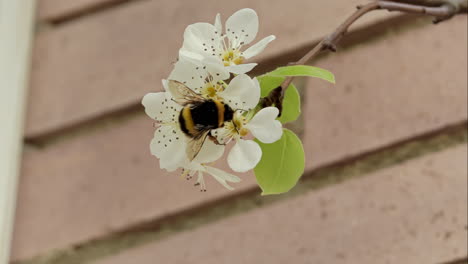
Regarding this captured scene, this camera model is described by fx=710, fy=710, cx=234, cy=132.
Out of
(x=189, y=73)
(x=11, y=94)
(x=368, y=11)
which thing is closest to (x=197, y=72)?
(x=189, y=73)

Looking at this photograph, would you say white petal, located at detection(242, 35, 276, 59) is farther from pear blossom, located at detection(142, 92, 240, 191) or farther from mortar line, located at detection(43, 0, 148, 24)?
mortar line, located at detection(43, 0, 148, 24)

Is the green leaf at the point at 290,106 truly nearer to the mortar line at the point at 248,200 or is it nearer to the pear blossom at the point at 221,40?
the pear blossom at the point at 221,40

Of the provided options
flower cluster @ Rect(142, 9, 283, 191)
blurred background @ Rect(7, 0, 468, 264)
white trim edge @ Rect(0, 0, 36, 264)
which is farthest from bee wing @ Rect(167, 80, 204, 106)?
white trim edge @ Rect(0, 0, 36, 264)

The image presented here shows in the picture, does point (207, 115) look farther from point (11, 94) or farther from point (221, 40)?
point (11, 94)

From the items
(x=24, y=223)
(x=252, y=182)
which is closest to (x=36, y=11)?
(x=24, y=223)

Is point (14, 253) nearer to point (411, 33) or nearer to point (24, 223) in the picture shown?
point (24, 223)

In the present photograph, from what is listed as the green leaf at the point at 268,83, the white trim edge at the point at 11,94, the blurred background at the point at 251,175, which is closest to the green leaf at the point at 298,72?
the green leaf at the point at 268,83
